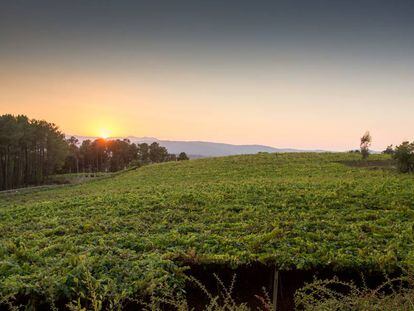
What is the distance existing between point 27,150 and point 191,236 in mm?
65118

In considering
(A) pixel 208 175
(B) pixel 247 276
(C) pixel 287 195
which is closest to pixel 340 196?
(C) pixel 287 195

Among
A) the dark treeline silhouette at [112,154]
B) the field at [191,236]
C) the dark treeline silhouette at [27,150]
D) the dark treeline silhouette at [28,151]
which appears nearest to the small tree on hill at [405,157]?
the field at [191,236]

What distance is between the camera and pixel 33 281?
898cm

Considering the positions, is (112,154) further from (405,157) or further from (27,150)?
(405,157)

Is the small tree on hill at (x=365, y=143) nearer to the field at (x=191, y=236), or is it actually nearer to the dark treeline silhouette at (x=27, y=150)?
the field at (x=191, y=236)

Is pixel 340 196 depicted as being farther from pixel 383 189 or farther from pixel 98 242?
pixel 98 242

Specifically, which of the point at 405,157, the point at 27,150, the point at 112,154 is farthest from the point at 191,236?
the point at 112,154

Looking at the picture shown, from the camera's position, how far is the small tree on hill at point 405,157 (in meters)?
29.5

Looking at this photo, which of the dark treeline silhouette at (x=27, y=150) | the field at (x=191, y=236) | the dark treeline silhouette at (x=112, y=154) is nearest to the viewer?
the field at (x=191, y=236)

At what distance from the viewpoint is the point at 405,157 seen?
1168 inches

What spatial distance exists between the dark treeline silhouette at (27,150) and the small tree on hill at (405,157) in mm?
57160

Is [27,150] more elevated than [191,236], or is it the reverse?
[27,150]

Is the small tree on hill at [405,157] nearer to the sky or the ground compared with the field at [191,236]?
nearer to the sky

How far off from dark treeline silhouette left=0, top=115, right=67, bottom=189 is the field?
4357 centimetres
